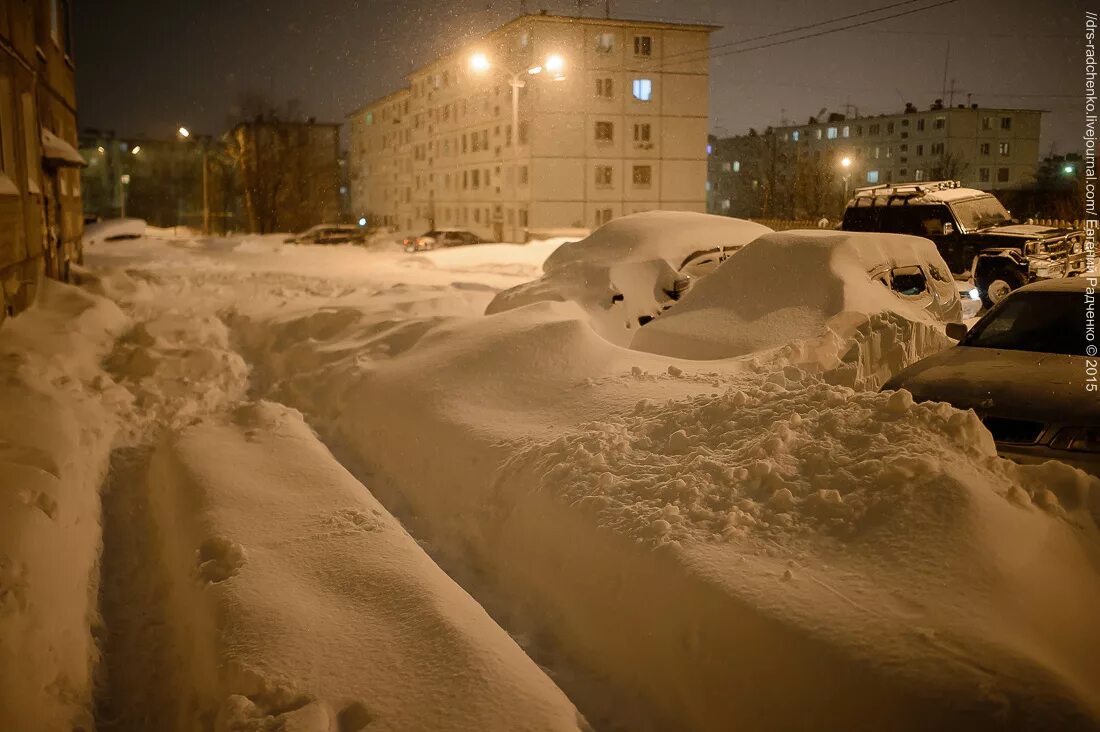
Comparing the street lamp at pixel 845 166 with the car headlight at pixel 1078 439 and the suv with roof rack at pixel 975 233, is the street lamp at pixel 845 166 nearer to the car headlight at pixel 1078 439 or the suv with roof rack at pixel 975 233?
the suv with roof rack at pixel 975 233

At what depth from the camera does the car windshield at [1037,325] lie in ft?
21.0

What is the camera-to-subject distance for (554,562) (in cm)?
438

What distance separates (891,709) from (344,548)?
9.43ft

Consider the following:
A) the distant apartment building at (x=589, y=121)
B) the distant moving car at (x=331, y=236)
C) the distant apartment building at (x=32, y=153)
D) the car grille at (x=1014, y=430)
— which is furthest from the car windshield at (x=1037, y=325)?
the distant moving car at (x=331, y=236)

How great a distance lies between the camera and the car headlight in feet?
16.7

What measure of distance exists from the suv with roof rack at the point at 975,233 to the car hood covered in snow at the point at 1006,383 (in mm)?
9902

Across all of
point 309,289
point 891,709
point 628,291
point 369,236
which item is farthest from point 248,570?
point 369,236

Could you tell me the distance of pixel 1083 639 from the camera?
3.19m

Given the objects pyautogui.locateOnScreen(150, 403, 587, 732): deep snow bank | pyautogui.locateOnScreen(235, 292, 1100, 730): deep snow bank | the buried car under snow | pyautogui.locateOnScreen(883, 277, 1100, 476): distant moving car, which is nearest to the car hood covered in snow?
pyautogui.locateOnScreen(883, 277, 1100, 476): distant moving car

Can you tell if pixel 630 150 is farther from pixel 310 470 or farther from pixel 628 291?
pixel 310 470

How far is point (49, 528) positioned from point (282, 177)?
58.8 meters

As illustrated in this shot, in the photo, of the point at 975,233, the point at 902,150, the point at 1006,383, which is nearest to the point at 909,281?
the point at 1006,383

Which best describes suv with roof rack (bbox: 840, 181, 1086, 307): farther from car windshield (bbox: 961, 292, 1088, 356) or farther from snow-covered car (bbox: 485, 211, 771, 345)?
car windshield (bbox: 961, 292, 1088, 356)

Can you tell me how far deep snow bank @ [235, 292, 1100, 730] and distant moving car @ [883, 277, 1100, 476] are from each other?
1.20 metres
